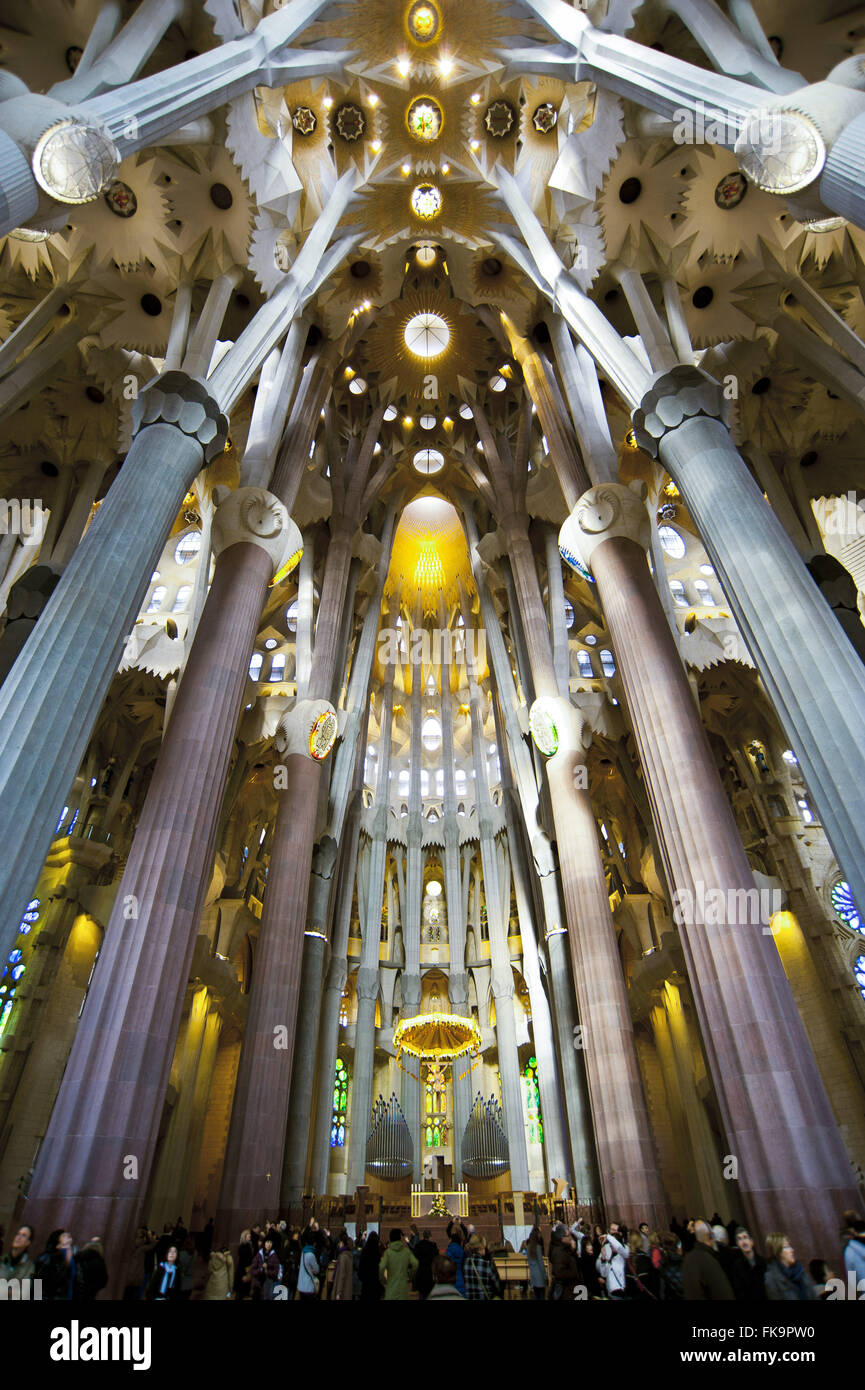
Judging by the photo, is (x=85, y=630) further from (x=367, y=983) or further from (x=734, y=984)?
(x=367, y=983)

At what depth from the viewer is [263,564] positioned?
12.6m

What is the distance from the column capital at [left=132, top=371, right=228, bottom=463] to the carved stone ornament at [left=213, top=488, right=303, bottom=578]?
233cm

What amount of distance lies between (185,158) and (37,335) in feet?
12.4

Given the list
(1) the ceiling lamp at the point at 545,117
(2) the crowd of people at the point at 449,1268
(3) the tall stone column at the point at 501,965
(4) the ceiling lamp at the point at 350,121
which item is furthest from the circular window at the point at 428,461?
(2) the crowd of people at the point at 449,1268

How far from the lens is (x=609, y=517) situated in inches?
514

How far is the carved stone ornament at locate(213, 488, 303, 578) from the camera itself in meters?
12.5

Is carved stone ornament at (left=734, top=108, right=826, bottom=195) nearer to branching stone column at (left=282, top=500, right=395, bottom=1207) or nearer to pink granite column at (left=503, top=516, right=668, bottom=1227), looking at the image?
pink granite column at (left=503, top=516, right=668, bottom=1227)

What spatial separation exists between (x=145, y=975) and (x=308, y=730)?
8.78 metres

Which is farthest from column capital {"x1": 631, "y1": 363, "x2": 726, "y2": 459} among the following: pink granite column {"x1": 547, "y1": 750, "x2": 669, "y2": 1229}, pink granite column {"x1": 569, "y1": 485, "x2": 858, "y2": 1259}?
pink granite column {"x1": 547, "y1": 750, "x2": 669, "y2": 1229}

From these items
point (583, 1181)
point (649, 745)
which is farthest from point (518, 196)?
point (583, 1181)

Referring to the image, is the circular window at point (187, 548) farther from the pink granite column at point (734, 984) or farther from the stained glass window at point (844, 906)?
the stained glass window at point (844, 906)

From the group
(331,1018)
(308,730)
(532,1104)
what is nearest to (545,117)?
(308,730)

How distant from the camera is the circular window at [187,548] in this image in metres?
20.5

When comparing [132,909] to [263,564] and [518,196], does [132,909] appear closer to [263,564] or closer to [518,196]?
[263,564]
